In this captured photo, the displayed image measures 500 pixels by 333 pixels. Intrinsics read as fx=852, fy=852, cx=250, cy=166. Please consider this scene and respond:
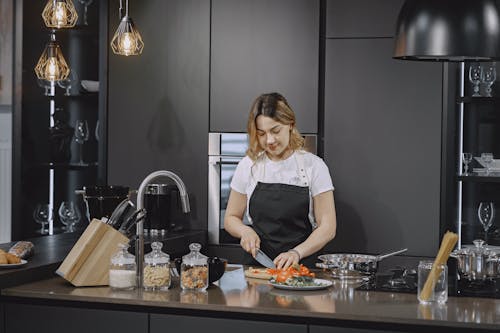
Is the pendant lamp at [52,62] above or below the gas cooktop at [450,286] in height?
above

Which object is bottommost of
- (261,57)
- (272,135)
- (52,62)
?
(272,135)

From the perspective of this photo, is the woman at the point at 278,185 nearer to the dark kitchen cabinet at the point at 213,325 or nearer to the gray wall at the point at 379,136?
the gray wall at the point at 379,136

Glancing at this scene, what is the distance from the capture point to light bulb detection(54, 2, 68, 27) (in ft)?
12.5

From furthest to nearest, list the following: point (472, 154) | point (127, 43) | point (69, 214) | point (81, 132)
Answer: point (81, 132) < point (69, 214) < point (472, 154) < point (127, 43)

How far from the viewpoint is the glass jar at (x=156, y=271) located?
304 cm

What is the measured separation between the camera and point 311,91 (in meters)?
4.75

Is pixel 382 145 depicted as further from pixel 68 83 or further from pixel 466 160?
pixel 68 83

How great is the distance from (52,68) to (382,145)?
5.95 ft

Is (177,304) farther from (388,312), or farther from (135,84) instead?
(135,84)

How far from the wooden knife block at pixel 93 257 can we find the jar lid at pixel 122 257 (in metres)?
0.08

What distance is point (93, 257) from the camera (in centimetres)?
314

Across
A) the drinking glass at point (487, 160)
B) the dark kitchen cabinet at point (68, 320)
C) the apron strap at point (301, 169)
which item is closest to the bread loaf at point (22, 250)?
the dark kitchen cabinet at point (68, 320)

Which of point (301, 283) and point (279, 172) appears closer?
point (301, 283)

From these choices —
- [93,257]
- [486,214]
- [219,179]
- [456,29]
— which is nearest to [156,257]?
[93,257]
